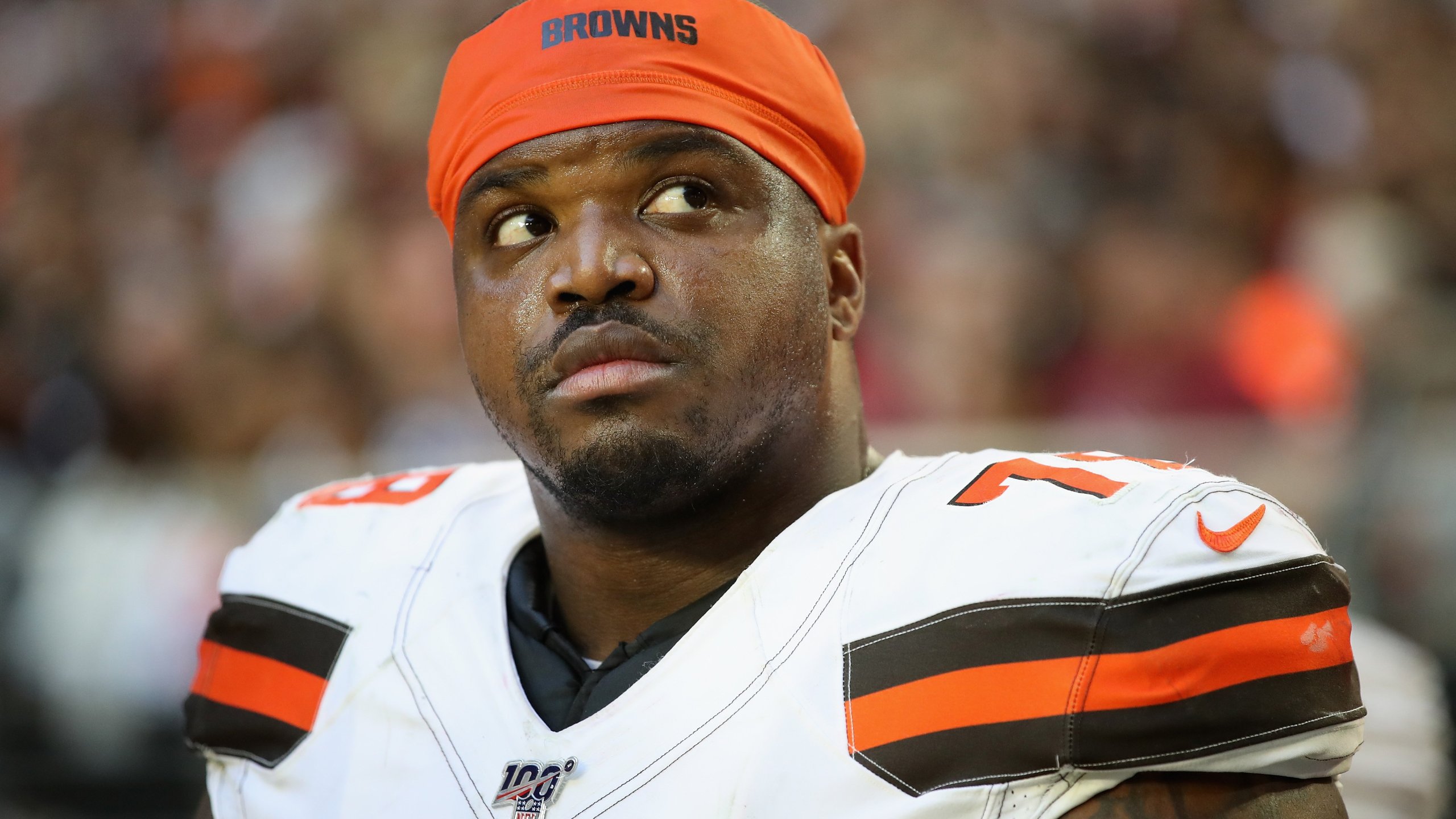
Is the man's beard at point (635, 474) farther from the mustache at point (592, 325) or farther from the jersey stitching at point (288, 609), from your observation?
the jersey stitching at point (288, 609)

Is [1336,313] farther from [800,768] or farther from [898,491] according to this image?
[800,768]

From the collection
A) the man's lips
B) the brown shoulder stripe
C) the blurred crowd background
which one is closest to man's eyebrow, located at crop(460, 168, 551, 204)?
the man's lips

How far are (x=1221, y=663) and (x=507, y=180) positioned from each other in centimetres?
99

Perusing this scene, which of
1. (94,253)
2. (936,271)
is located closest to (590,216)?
(936,271)

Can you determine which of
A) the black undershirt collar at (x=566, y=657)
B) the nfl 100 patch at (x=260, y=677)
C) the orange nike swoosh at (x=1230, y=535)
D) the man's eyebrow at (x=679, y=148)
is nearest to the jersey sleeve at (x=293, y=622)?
the nfl 100 patch at (x=260, y=677)

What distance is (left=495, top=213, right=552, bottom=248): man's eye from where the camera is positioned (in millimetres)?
1741

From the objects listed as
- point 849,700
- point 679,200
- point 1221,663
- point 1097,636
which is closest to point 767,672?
point 849,700

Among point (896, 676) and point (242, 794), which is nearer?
point (896, 676)

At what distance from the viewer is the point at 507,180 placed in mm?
1719

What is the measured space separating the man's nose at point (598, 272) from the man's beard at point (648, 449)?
2cm

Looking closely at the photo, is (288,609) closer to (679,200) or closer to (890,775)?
(679,200)

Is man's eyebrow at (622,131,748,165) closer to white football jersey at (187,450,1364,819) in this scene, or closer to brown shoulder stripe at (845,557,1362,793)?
white football jersey at (187,450,1364,819)

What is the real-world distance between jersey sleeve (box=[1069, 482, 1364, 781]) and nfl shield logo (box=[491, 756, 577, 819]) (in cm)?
57

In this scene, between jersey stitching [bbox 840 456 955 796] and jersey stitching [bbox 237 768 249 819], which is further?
jersey stitching [bbox 237 768 249 819]
